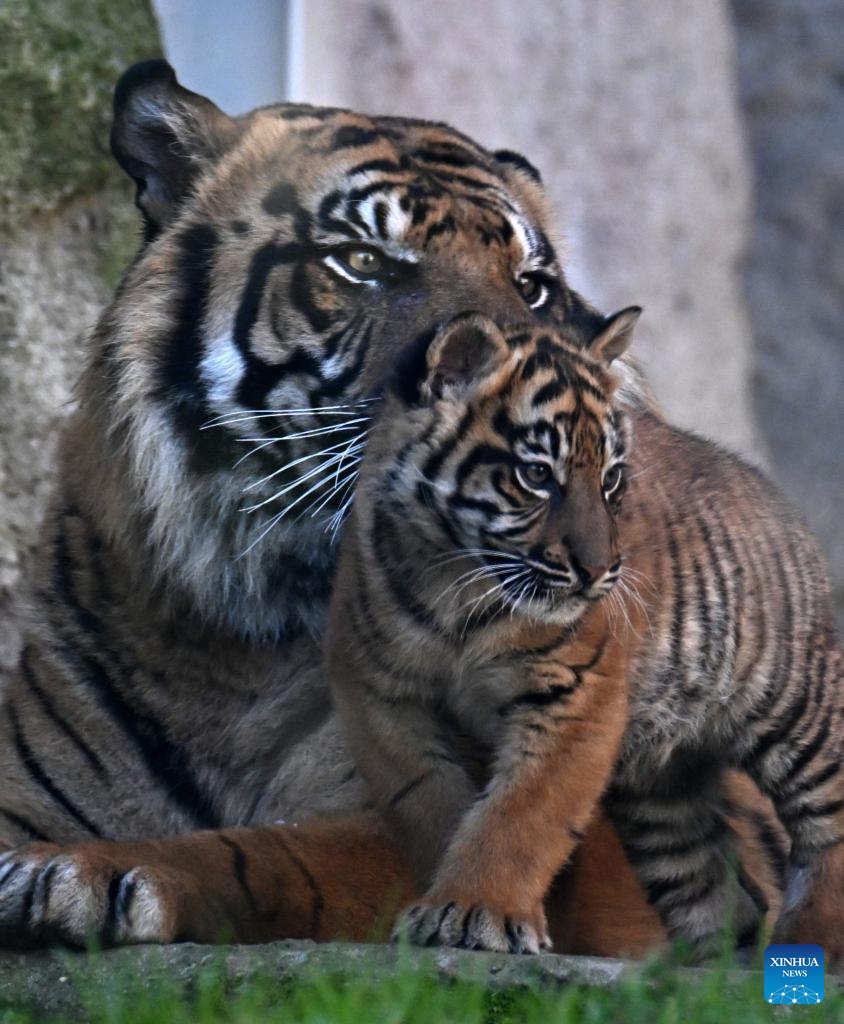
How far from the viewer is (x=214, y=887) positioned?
10.2ft

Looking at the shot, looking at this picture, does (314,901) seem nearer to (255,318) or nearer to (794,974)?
(794,974)

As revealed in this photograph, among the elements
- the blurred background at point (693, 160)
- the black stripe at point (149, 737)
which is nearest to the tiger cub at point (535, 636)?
the black stripe at point (149, 737)

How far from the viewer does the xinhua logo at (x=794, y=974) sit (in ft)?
8.74

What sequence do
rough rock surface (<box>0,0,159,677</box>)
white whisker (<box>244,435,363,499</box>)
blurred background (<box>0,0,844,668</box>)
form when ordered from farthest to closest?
blurred background (<box>0,0,844,668</box>) < rough rock surface (<box>0,0,159,677</box>) < white whisker (<box>244,435,363,499</box>)

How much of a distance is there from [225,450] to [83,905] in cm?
108

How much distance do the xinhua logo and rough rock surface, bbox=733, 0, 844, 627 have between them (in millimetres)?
4383

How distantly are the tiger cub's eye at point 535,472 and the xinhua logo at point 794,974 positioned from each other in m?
0.88

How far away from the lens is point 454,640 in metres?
2.97

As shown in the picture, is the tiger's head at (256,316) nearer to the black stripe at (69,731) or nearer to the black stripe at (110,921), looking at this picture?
the black stripe at (69,731)

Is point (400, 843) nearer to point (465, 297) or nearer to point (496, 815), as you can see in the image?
point (496, 815)

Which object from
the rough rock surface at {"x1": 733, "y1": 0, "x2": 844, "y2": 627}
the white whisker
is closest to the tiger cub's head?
the white whisker

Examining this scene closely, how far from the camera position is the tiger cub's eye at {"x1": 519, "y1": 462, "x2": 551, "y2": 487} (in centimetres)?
284

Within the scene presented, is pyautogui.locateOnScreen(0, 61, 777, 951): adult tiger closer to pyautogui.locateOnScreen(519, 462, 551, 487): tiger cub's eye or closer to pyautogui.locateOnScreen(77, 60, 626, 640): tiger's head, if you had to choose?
pyautogui.locateOnScreen(77, 60, 626, 640): tiger's head

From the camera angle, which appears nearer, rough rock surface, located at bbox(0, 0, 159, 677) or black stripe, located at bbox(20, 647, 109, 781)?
black stripe, located at bbox(20, 647, 109, 781)
